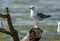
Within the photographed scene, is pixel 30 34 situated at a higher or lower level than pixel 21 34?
higher

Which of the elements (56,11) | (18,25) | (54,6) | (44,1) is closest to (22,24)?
(18,25)

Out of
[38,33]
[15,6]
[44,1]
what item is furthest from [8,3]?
[38,33]

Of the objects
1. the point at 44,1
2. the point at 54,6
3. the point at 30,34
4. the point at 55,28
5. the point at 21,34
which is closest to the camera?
A: the point at 30,34

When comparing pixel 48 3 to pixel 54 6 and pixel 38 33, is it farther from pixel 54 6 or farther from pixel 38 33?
pixel 38 33

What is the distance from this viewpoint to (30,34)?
700 cm

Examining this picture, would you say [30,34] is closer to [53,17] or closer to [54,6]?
[53,17]

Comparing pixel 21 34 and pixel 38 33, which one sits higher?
pixel 38 33

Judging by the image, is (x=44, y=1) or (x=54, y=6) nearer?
(x=54, y=6)

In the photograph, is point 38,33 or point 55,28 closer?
point 38,33

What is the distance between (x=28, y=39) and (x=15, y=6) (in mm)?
11184

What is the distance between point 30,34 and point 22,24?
272 inches

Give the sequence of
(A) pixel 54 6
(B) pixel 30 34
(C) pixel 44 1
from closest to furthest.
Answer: (B) pixel 30 34 → (A) pixel 54 6 → (C) pixel 44 1

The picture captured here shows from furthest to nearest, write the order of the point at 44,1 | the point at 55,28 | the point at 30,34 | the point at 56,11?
the point at 44,1 < the point at 56,11 < the point at 55,28 < the point at 30,34

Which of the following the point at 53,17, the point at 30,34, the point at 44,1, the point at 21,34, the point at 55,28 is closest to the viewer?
the point at 30,34
